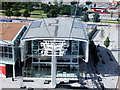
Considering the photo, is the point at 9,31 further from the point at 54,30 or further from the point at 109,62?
the point at 109,62

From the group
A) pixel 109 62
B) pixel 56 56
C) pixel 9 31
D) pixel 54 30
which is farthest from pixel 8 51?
pixel 109 62

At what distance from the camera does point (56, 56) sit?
1408 cm

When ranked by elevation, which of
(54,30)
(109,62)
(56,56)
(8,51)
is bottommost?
(109,62)

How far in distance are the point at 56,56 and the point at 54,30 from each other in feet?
5.47

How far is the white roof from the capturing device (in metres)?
14.1

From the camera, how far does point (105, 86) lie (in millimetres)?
14156

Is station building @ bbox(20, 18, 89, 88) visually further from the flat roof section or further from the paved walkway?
the paved walkway

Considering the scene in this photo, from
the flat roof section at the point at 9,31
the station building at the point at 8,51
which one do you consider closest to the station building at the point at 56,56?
the station building at the point at 8,51

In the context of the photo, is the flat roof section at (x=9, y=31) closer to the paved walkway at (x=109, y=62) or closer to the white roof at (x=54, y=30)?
the white roof at (x=54, y=30)

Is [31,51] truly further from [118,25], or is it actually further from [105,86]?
[118,25]

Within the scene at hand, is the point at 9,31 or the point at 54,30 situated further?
the point at 9,31

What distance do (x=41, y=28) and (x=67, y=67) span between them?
2667 millimetres

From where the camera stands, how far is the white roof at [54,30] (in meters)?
14.1

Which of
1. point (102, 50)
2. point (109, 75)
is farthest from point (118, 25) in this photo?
point (109, 75)
